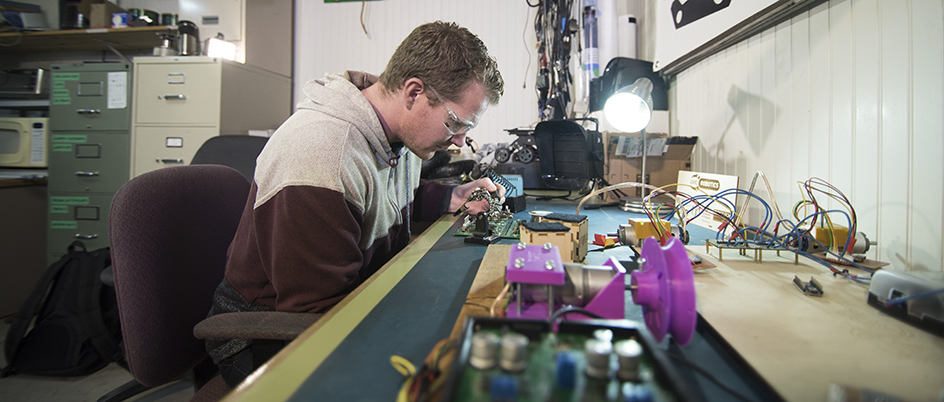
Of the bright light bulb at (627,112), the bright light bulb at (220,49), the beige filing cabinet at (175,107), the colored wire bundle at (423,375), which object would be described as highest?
the bright light bulb at (220,49)

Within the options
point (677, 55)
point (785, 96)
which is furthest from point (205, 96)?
point (785, 96)

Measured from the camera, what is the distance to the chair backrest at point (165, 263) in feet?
2.53

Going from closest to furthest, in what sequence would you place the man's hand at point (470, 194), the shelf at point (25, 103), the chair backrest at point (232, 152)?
the man's hand at point (470, 194), the chair backrest at point (232, 152), the shelf at point (25, 103)

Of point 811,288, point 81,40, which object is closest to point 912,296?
point 811,288

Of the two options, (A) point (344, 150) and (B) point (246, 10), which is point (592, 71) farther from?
(B) point (246, 10)

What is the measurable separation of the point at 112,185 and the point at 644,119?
124 inches

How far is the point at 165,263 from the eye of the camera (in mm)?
830

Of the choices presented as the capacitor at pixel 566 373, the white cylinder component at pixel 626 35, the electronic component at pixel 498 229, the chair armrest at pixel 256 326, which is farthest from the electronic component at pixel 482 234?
the white cylinder component at pixel 626 35

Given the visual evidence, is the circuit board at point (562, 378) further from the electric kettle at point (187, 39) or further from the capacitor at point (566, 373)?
the electric kettle at point (187, 39)

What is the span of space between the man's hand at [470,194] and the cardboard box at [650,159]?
Result: 775mm

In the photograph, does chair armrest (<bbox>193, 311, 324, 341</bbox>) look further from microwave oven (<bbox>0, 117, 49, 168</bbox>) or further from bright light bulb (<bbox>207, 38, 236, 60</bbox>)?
microwave oven (<bbox>0, 117, 49, 168</bbox>)

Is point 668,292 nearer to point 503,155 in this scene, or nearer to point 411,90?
point 411,90

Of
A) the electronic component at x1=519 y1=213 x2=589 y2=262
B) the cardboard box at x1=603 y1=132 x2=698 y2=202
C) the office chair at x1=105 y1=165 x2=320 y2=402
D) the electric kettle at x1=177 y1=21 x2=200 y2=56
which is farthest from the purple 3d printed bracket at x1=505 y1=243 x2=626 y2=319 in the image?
the electric kettle at x1=177 y1=21 x2=200 y2=56

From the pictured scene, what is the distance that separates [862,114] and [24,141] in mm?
4373
